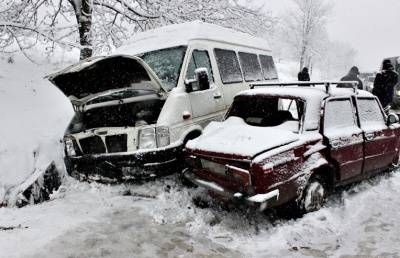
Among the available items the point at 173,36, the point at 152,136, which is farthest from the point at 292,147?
the point at 173,36

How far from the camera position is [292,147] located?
3852mm

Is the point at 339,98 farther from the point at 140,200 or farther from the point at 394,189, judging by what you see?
the point at 140,200

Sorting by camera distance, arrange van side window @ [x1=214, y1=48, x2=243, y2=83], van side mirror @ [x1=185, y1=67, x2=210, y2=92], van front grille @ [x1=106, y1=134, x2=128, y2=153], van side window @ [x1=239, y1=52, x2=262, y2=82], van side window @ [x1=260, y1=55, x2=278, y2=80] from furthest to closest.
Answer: van side window @ [x1=260, y1=55, x2=278, y2=80], van side window @ [x1=239, y1=52, x2=262, y2=82], van side window @ [x1=214, y1=48, x2=243, y2=83], van side mirror @ [x1=185, y1=67, x2=210, y2=92], van front grille @ [x1=106, y1=134, x2=128, y2=153]

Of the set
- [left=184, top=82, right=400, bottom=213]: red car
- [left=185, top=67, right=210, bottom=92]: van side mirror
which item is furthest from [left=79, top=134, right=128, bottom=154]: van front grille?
[left=185, top=67, right=210, bottom=92]: van side mirror

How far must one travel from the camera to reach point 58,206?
15.4 ft

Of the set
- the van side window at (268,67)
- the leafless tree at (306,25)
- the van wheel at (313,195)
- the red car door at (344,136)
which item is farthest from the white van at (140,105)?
the leafless tree at (306,25)

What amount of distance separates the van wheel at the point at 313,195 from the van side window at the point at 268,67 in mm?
4599

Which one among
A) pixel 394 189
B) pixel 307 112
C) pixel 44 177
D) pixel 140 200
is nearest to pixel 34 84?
pixel 44 177

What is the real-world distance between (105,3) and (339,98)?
25.5ft

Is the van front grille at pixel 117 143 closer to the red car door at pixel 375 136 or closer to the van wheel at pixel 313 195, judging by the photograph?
the van wheel at pixel 313 195

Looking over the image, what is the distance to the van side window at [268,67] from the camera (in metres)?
8.52

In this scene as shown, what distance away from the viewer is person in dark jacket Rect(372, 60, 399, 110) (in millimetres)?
8305

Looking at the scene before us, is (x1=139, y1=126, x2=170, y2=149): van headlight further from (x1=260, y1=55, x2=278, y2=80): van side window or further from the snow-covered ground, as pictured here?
(x1=260, y1=55, x2=278, y2=80): van side window

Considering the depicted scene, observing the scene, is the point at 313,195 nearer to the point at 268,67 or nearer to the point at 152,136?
the point at 152,136
